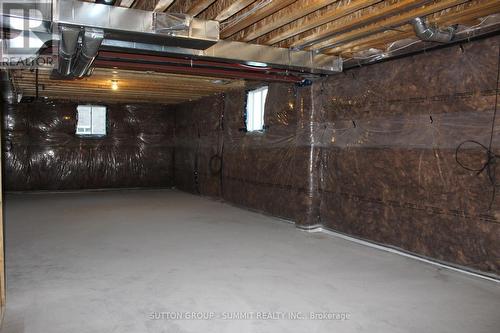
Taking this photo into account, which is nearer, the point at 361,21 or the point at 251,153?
the point at 361,21

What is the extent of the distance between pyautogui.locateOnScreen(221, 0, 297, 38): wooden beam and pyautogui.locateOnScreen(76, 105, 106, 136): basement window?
20.3ft

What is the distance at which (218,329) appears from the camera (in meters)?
2.24

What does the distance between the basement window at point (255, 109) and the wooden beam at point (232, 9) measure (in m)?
2.86

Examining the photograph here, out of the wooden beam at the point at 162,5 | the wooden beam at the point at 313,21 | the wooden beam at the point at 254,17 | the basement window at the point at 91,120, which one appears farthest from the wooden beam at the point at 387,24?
the basement window at the point at 91,120

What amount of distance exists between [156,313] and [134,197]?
5.75 meters

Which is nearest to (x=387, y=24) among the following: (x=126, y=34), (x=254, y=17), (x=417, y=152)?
(x=254, y=17)

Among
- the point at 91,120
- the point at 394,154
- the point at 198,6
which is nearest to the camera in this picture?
the point at 198,6

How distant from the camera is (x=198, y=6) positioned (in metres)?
2.86

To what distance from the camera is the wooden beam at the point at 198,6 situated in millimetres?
2766

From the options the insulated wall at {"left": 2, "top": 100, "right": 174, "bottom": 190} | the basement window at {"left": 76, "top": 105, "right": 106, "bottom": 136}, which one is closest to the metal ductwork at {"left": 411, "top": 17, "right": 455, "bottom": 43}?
the insulated wall at {"left": 2, "top": 100, "right": 174, "bottom": 190}

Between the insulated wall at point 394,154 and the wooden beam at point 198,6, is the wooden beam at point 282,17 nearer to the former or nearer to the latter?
the wooden beam at point 198,6

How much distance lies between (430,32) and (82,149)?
7745 mm

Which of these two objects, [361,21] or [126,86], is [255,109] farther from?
[361,21]

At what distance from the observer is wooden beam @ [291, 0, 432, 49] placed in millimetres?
2713
